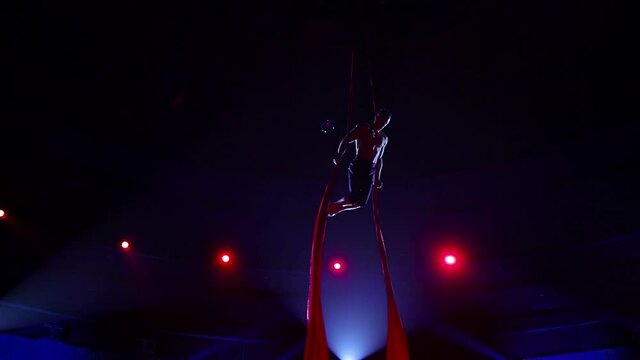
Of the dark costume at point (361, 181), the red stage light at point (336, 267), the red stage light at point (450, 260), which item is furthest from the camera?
the red stage light at point (336, 267)

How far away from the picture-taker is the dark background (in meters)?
7.71

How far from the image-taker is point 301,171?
1035 cm

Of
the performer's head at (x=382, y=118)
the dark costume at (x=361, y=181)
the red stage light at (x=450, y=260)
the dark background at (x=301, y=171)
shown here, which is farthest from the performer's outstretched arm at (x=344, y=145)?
the red stage light at (x=450, y=260)

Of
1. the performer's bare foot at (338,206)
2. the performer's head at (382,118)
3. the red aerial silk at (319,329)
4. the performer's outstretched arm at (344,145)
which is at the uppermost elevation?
the performer's head at (382,118)

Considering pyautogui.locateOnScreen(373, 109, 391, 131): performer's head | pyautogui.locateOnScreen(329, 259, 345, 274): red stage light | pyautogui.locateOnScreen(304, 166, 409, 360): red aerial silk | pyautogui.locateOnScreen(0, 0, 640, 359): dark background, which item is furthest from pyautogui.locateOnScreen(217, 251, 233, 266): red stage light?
pyautogui.locateOnScreen(304, 166, 409, 360): red aerial silk

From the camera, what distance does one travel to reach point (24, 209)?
8.38 metres

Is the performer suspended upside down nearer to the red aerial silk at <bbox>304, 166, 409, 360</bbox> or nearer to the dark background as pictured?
the red aerial silk at <bbox>304, 166, 409, 360</bbox>

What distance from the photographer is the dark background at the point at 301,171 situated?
7.71m

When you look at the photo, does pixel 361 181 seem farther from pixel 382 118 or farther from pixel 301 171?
pixel 301 171

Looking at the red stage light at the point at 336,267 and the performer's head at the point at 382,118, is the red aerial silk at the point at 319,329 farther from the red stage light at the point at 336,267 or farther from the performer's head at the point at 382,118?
the red stage light at the point at 336,267

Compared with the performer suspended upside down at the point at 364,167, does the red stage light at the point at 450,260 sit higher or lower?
higher

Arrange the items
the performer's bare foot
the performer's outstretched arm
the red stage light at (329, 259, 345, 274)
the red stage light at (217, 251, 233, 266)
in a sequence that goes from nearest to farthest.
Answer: the performer's outstretched arm
the performer's bare foot
the red stage light at (217, 251, 233, 266)
the red stage light at (329, 259, 345, 274)

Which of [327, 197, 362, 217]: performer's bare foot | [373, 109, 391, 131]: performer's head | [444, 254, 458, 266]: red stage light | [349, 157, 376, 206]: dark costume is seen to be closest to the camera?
[373, 109, 391, 131]: performer's head

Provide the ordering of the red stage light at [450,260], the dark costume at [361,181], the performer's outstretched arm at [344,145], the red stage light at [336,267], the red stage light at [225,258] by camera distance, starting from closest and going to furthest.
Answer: the performer's outstretched arm at [344,145]
the dark costume at [361,181]
the red stage light at [450,260]
the red stage light at [225,258]
the red stage light at [336,267]
